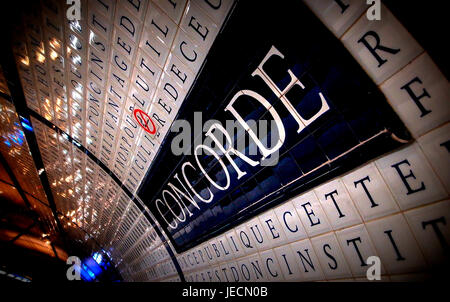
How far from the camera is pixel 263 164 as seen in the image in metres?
2.03

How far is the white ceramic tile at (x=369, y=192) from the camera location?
1.37 metres

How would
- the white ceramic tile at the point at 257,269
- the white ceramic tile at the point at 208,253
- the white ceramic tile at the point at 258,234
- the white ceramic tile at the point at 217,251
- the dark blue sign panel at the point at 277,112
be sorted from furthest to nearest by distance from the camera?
the white ceramic tile at the point at 208,253
the white ceramic tile at the point at 217,251
the white ceramic tile at the point at 257,269
the white ceramic tile at the point at 258,234
the dark blue sign panel at the point at 277,112

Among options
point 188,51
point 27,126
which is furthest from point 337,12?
point 27,126

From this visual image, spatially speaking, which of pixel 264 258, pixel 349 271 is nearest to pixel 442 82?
pixel 349 271

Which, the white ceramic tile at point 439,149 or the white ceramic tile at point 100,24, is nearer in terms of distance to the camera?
the white ceramic tile at point 439,149

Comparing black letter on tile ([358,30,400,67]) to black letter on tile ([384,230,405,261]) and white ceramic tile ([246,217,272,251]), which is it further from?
white ceramic tile ([246,217,272,251])

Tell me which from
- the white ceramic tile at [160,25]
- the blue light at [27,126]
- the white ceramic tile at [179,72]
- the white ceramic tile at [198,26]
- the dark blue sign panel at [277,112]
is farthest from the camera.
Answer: the blue light at [27,126]

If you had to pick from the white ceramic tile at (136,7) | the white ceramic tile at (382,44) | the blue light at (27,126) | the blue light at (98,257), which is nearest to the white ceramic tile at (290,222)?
the white ceramic tile at (382,44)

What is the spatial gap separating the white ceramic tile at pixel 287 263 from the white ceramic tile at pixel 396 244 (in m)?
0.89

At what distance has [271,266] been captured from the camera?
231cm

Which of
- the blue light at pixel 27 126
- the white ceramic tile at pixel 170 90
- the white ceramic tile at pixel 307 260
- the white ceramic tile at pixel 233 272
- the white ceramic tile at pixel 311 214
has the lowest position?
the white ceramic tile at pixel 233 272

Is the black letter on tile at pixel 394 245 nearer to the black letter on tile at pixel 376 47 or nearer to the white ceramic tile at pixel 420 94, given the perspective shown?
the white ceramic tile at pixel 420 94

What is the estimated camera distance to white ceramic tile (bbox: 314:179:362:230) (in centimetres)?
156

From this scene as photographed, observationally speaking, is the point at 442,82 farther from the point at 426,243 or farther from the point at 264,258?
the point at 264,258
